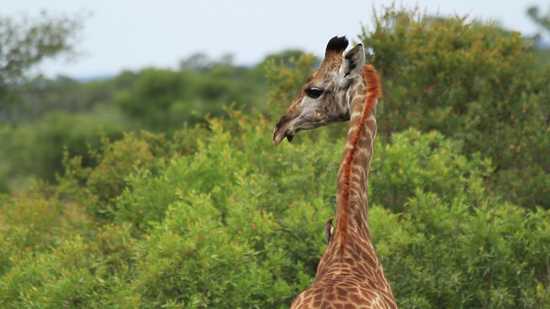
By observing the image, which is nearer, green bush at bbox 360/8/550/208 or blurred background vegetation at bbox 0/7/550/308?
blurred background vegetation at bbox 0/7/550/308

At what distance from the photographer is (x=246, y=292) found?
938 centimetres

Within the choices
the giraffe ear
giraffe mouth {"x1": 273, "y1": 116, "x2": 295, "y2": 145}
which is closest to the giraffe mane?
the giraffe ear

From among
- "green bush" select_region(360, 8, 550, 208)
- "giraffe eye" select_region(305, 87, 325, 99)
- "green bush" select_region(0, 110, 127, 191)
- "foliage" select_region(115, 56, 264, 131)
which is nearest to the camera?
"giraffe eye" select_region(305, 87, 325, 99)

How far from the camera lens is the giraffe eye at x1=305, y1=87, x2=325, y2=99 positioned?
796cm

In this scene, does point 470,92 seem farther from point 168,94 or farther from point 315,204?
point 168,94

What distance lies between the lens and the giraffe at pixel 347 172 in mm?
6246

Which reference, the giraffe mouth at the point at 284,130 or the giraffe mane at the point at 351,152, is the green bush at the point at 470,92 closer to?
the giraffe mouth at the point at 284,130

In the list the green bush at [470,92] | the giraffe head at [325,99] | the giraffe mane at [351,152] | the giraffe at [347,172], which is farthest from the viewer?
the green bush at [470,92]

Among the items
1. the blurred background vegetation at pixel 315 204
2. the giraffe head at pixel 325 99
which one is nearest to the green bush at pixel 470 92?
the blurred background vegetation at pixel 315 204

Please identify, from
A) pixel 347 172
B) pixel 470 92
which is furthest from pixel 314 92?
pixel 470 92

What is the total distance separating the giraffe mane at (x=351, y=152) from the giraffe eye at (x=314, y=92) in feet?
1.93

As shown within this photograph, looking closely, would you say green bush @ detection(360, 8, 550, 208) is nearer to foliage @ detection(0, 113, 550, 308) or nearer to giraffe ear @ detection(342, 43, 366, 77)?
foliage @ detection(0, 113, 550, 308)

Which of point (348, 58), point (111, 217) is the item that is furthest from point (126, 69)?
point (348, 58)

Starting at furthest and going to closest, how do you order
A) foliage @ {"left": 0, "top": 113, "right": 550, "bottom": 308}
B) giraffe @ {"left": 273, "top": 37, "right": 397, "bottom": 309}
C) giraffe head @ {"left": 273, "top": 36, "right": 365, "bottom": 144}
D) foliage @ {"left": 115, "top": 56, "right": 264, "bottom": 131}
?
1. foliage @ {"left": 115, "top": 56, "right": 264, "bottom": 131}
2. foliage @ {"left": 0, "top": 113, "right": 550, "bottom": 308}
3. giraffe head @ {"left": 273, "top": 36, "right": 365, "bottom": 144}
4. giraffe @ {"left": 273, "top": 37, "right": 397, "bottom": 309}
